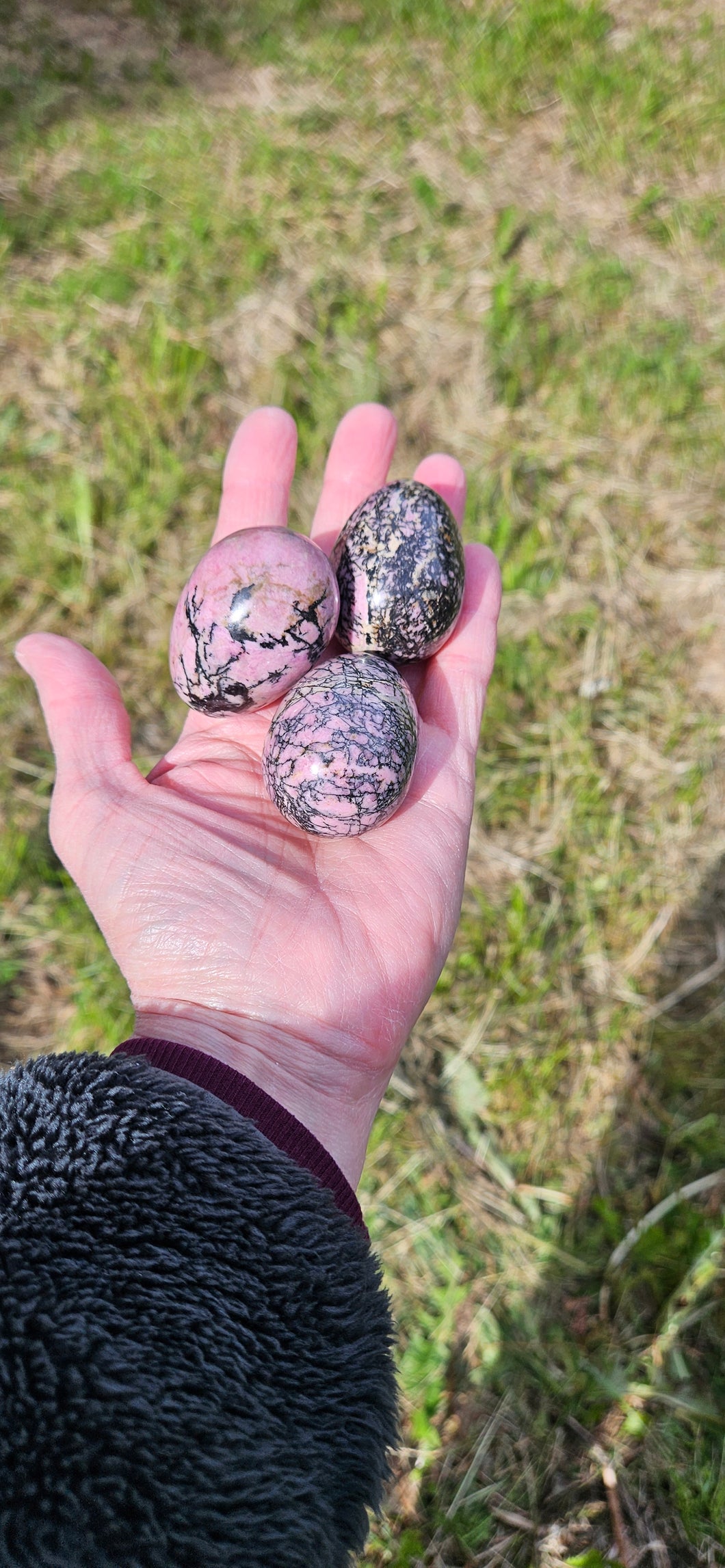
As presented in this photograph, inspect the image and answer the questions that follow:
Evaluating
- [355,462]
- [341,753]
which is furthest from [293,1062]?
[355,462]

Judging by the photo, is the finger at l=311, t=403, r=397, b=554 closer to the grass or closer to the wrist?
the grass

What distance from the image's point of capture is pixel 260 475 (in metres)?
2.82

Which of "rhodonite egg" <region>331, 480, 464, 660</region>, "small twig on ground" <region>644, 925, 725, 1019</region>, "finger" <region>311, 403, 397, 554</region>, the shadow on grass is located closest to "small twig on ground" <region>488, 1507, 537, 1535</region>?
"small twig on ground" <region>644, 925, 725, 1019</region>

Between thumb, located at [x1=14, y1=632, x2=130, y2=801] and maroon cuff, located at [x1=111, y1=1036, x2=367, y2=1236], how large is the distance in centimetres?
70

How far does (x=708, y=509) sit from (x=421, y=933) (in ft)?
8.00

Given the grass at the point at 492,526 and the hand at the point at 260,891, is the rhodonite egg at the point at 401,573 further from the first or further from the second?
the grass at the point at 492,526

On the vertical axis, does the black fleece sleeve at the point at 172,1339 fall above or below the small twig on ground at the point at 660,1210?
above

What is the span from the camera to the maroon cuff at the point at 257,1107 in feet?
5.68

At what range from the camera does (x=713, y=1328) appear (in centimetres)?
254

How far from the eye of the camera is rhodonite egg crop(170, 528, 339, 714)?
2236 mm

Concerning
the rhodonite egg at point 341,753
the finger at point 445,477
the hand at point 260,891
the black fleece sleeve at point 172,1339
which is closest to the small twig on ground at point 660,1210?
the hand at point 260,891

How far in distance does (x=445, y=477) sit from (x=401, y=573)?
0.75 meters

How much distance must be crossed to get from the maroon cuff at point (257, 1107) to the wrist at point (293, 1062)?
0.04 m

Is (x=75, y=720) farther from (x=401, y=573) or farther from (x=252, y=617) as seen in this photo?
(x=401, y=573)
